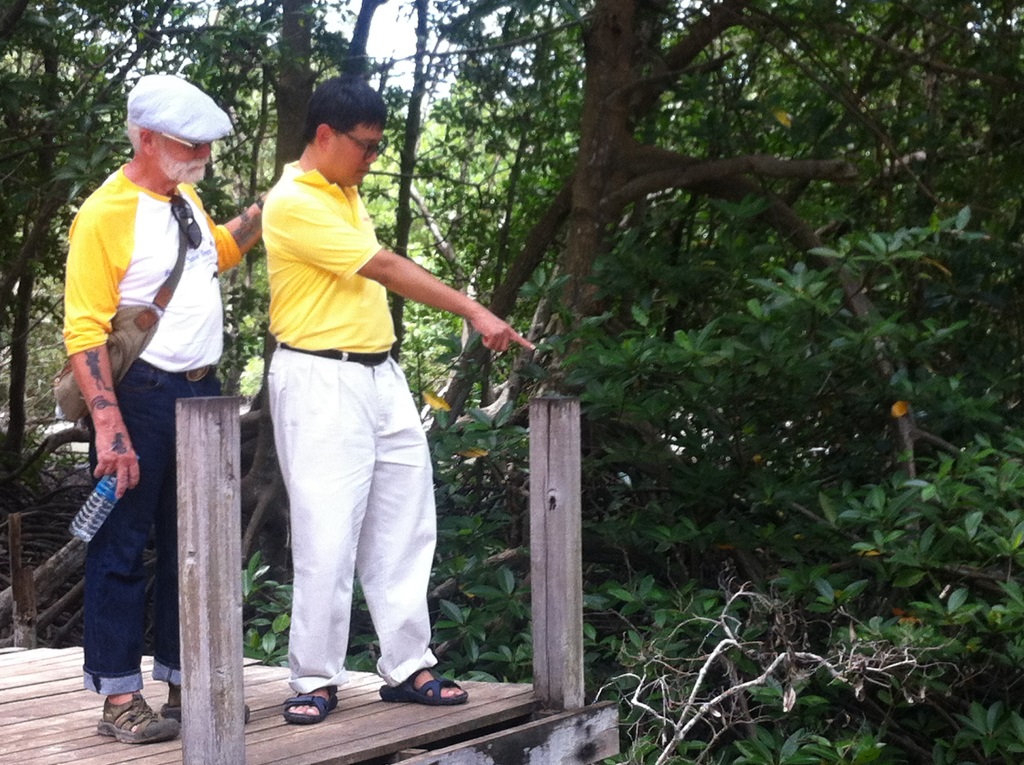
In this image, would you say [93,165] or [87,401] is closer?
[87,401]

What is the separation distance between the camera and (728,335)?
21.2ft

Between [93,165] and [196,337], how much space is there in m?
2.11

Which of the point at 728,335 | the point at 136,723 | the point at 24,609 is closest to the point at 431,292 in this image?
the point at 136,723

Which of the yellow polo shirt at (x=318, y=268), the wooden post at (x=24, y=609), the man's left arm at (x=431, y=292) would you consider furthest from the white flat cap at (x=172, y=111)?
the wooden post at (x=24, y=609)

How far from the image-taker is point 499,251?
8789 mm

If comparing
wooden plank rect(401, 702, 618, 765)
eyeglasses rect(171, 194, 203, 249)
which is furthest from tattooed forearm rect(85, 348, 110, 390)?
wooden plank rect(401, 702, 618, 765)

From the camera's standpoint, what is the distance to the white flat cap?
341 cm

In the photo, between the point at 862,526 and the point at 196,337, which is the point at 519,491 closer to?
the point at 862,526

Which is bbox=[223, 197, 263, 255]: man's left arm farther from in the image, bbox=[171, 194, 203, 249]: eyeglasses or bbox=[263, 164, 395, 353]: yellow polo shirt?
bbox=[171, 194, 203, 249]: eyeglasses

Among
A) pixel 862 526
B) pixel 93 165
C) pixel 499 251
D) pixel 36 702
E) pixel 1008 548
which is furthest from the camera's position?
pixel 499 251

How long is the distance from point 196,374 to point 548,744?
1359 millimetres

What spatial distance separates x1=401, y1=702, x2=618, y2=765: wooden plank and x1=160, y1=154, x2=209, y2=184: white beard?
1.48 metres

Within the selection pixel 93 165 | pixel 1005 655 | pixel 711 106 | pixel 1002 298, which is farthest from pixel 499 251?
pixel 1005 655

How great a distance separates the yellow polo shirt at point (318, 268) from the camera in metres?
3.66
